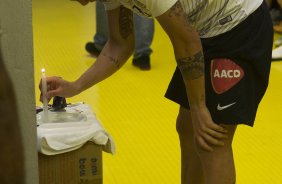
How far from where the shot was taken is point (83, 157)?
60.5 inches

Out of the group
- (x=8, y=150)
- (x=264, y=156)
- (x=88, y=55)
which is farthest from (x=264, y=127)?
(x=8, y=150)

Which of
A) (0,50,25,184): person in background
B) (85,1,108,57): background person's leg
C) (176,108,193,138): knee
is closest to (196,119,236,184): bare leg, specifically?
(176,108,193,138): knee

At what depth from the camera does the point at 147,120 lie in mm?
2721

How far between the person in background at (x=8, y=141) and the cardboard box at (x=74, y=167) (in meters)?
0.88

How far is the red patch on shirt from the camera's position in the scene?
4.60ft

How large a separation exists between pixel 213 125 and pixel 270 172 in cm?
95

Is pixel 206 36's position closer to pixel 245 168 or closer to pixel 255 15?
pixel 255 15

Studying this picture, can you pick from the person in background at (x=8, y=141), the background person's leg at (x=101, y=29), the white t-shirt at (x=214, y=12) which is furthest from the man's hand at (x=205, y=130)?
the background person's leg at (x=101, y=29)

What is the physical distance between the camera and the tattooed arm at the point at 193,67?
1.20 metres

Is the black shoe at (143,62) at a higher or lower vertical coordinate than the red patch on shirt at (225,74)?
lower

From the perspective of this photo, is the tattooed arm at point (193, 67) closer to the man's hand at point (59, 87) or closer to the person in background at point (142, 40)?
the man's hand at point (59, 87)

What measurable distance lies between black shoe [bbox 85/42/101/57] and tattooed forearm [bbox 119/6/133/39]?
7.29 feet

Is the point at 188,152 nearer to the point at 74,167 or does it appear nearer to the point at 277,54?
the point at 74,167

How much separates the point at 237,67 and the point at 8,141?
0.90 metres
